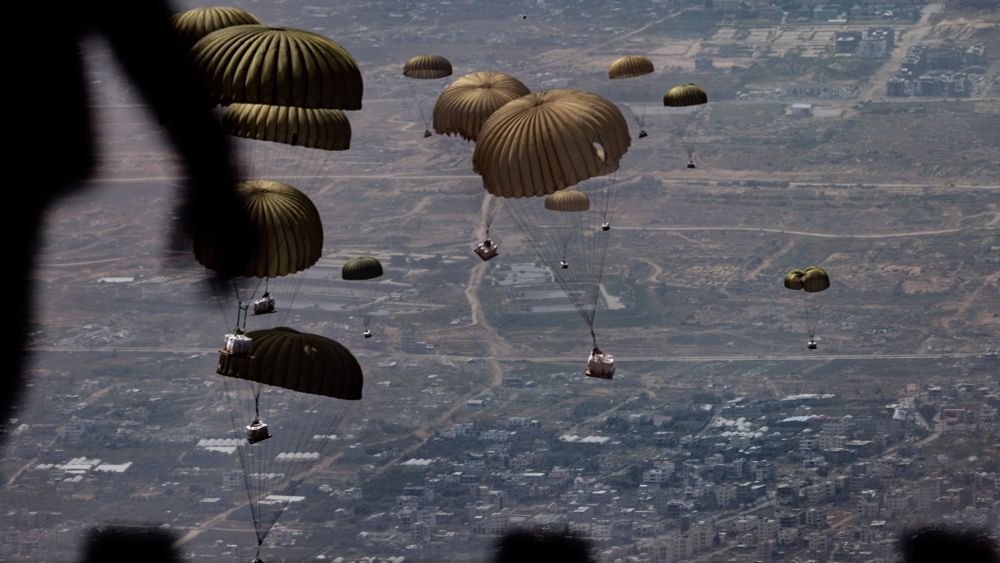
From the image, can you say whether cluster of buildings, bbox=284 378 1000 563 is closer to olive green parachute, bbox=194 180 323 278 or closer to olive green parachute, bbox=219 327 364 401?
olive green parachute, bbox=219 327 364 401

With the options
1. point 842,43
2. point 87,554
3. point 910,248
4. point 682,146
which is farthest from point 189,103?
point 842,43

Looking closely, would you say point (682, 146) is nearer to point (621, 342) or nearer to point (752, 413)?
point (621, 342)

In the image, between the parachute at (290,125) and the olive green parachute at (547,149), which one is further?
the olive green parachute at (547,149)

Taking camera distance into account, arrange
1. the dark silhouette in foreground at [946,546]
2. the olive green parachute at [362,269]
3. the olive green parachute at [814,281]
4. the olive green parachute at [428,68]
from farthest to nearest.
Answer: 1. the dark silhouette in foreground at [946,546]
2. the olive green parachute at [814,281]
3. the olive green parachute at [428,68]
4. the olive green parachute at [362,269]

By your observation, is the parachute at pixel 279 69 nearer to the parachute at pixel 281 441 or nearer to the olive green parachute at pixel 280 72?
the olive green parachute at pixel 280 72

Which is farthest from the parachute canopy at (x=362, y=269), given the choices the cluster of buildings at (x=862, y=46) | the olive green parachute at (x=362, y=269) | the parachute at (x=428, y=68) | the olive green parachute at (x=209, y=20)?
the cluster of buildings at (x=862, y=46)

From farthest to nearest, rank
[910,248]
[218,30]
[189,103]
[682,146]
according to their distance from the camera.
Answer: [682,146] < [910,248] < [218,30] < [189,103]

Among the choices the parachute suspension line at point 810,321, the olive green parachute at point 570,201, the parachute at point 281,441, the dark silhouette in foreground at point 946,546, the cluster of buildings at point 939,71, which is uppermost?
the olive green parachute at point 570,201
